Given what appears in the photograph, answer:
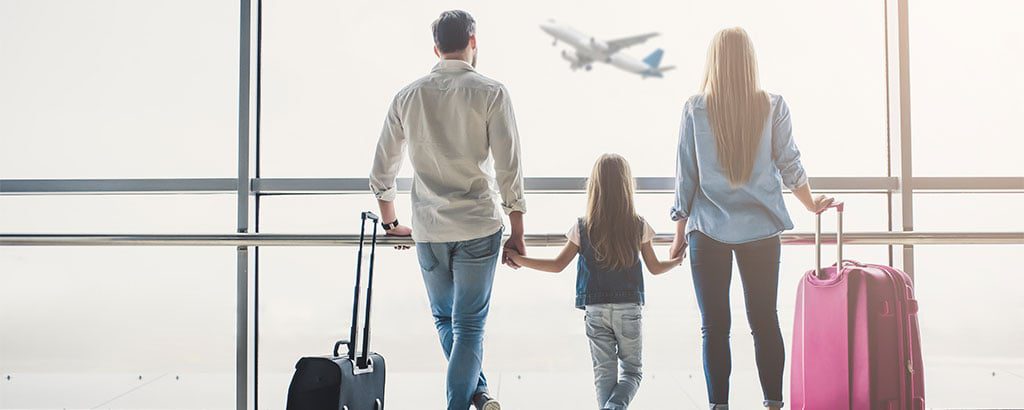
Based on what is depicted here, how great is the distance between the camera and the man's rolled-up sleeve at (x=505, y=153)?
221 centimetres

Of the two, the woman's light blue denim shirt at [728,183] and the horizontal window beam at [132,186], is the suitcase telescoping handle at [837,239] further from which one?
the horizontal window beam at [132,186]

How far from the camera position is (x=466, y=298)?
219 centimetres

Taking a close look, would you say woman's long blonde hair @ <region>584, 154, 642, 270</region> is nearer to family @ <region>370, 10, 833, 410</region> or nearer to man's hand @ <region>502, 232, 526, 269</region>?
family @ <region>370, 10, 833, 410</region>

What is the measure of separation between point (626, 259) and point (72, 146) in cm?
270

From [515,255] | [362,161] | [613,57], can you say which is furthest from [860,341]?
[613,57]

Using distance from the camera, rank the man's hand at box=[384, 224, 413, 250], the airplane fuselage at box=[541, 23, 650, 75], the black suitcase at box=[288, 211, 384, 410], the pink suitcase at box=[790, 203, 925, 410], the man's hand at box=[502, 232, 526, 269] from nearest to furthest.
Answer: the black suitcase at box=[288, 211, 384, 410], the pink suitcase at box=[790, 203, 925, 410], the man's hand at box=[502, 232, 526, 269], the man's hand at box=[384, 224, 413, 250], the airplane fuselage at box=[541, 23, 650, 75]

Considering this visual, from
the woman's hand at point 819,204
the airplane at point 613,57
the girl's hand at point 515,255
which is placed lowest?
the girl's hand at point 515,255

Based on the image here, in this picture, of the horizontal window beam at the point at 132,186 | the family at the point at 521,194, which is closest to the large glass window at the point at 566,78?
the horizontal window beam at the point at 132,186

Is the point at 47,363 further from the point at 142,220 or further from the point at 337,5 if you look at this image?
the point at 337,5

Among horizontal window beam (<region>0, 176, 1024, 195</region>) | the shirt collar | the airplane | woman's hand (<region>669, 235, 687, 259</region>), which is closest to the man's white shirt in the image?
the shirt collar

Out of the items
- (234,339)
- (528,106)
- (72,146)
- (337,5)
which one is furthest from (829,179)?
(72,146)

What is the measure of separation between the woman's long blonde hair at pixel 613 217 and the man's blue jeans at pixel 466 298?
1.12 feet

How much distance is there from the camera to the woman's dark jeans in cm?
222

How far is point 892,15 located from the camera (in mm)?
3055
